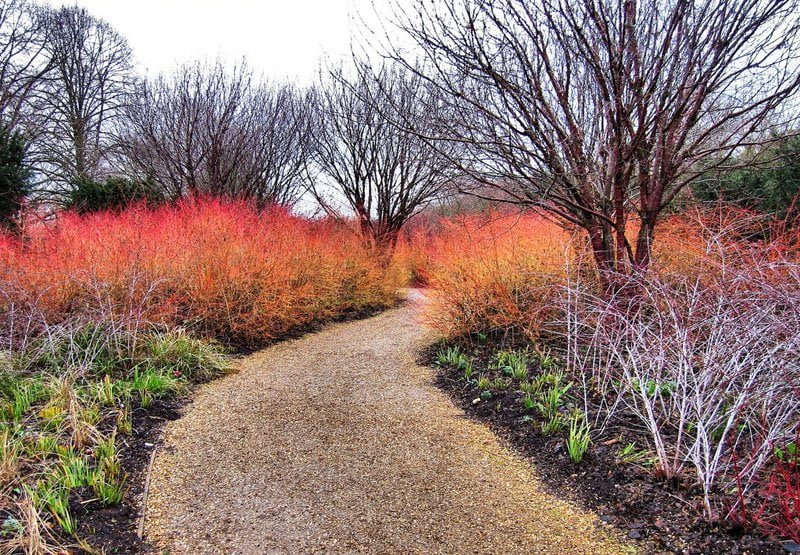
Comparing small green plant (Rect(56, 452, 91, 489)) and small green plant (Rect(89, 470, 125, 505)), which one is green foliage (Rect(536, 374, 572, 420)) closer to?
small green plant (Rect(89, 470, 125, 505))

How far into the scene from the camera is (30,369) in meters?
3.64

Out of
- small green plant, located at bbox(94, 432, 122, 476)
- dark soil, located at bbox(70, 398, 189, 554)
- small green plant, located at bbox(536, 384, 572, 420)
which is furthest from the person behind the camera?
small green plant, located at bbox(536, 384, 572, 420)

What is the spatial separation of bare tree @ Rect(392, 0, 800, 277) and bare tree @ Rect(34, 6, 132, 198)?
46.0ft

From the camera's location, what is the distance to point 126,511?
2137 millimetres

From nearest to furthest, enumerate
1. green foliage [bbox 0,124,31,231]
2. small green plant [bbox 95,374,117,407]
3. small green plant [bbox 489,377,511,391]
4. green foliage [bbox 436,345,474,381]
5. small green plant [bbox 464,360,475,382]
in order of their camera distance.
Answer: small green plant [bbox 95,374,117,407]
small green plant [bbox 489,377,511,391]
small green plant [bbox 464,360,475,382]
green foliage [bbox 436,345,474,381]
green foliage [bbox 0,124,31,231]

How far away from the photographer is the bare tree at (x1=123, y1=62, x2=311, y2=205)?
30.4ft

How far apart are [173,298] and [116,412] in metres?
2.16

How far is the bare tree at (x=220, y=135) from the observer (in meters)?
9.26

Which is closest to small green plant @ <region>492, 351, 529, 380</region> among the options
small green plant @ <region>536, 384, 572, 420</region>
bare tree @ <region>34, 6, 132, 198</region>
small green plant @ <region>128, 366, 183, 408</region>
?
small green plant @ <region>536, 384, 572, 420</region>

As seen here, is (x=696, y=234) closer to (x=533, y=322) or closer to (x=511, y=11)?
(x=533, y=322)

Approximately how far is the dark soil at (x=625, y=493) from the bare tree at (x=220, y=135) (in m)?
8.07

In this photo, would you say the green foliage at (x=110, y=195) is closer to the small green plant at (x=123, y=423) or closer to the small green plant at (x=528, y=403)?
the small green plant at (x=123, y=423)

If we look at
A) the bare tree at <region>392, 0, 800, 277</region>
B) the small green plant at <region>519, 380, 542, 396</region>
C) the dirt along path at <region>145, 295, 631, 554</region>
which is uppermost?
the bare tree at <region>392, 0, 800, 277</region>

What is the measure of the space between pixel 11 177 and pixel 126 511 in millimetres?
8518
